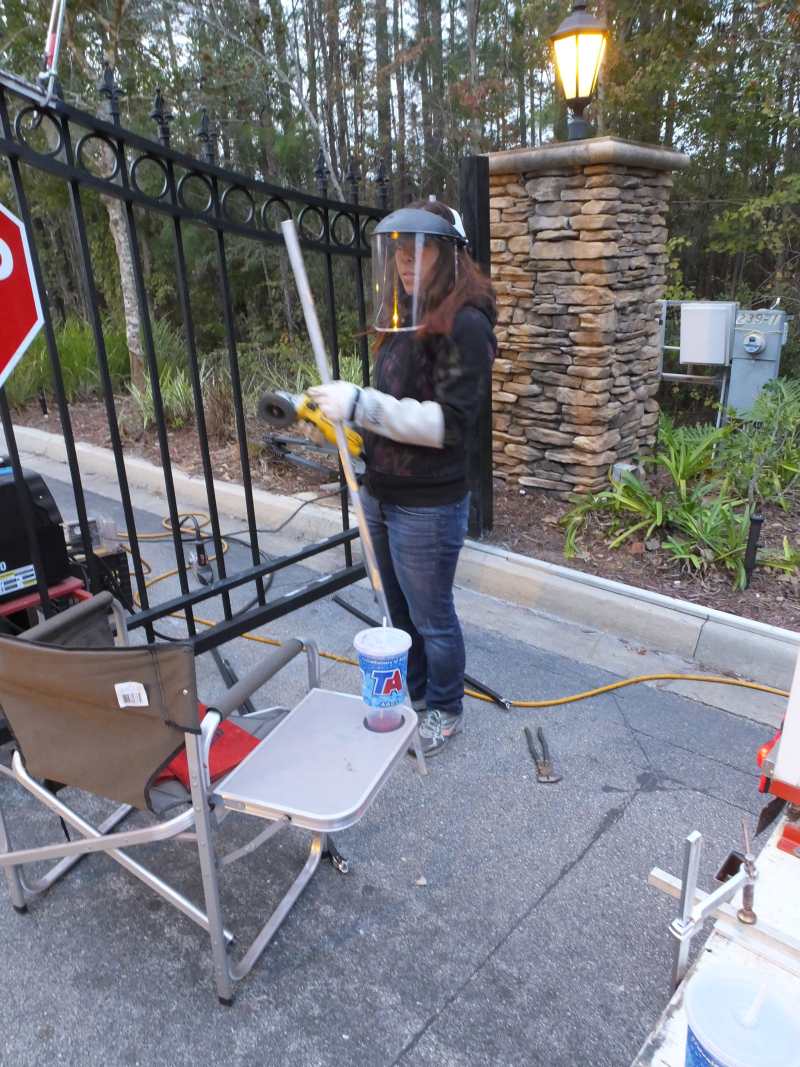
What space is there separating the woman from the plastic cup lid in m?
0.43

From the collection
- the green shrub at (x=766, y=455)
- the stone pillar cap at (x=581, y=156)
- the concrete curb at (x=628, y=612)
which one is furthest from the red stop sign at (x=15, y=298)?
the green shrub at (x=766, y=455)

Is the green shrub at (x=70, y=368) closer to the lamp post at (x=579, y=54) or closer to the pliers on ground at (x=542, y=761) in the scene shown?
the lamp post at (x=579, y=54)

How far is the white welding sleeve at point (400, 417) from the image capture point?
219 cm

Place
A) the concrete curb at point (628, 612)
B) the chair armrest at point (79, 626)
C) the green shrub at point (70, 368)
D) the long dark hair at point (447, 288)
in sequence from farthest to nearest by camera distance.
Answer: the green shrub at point (70, 368) < the concrete curb at point (628, 612) < the long dark hair at point (447, 288) < the chair armrest at point (79, 626)

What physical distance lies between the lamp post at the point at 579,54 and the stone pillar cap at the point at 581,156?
0.21 m

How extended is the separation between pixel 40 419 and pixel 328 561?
4.39m

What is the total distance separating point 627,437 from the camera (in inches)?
192

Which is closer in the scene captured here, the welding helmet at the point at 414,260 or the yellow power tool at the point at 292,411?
the welding helmet at the point at 414,260

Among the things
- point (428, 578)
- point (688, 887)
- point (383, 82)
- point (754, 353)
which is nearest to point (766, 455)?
point (754, 353)

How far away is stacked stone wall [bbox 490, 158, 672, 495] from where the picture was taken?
4273 mm

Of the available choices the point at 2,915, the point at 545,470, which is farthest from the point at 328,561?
the point at 2,915

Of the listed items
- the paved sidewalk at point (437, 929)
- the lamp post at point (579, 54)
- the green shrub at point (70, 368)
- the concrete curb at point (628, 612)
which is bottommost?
the paved sidewalk at point (437, 929)

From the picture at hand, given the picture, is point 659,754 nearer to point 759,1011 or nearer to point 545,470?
point 759,1011

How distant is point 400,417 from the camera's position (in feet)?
7.17
